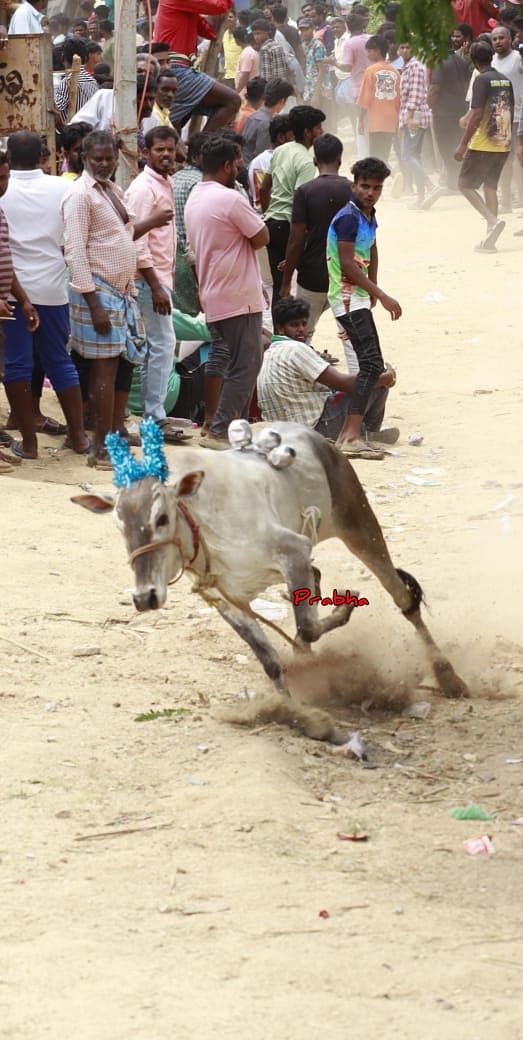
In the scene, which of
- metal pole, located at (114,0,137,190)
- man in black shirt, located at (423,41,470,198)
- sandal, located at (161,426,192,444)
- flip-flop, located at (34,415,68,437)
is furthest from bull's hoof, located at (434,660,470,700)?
man in black shirt, located at (423,41,470,198)

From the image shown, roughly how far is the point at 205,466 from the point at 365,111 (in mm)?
17277

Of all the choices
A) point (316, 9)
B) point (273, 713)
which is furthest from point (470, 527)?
point (316, 9)

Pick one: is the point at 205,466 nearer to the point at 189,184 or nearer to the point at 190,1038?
the point at 190,1038

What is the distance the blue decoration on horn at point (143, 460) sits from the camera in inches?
196

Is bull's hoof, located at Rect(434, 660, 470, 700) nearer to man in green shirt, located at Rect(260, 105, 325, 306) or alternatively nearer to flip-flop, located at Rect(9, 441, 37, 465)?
flip-flop, located at Rect(9, 441, 37, 465)

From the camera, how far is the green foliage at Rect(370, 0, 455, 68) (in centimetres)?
457

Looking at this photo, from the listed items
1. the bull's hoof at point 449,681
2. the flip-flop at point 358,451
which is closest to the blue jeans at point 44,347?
the flip-flop at point 358,451

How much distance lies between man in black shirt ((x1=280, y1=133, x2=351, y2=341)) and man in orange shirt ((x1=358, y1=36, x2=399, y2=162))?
9998 mm

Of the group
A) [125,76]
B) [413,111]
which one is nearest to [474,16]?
[413,111]

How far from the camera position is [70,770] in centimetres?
513

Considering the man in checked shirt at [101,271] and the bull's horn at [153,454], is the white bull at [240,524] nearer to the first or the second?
the bull's horn at [153,454]

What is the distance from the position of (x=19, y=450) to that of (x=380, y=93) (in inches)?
510

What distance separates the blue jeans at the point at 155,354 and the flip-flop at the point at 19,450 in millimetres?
822

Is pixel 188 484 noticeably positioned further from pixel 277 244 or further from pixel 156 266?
pixel 277 244
